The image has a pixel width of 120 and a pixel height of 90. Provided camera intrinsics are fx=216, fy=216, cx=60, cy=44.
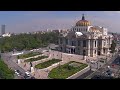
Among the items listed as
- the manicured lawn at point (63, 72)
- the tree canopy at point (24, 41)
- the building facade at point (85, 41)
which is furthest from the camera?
the building facade at point (85, 41)

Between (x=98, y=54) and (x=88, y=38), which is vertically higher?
(x=88, y=38)

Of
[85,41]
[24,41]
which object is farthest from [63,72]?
[24,41]

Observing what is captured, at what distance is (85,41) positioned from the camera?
10789 mm

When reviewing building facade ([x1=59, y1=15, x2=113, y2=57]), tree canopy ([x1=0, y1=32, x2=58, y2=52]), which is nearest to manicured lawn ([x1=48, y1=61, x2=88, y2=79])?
tree canopy ([x1=0, y1=32, x2=58, y2=52])

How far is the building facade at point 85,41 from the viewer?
10.6m

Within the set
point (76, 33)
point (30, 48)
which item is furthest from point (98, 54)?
point (30, 48)

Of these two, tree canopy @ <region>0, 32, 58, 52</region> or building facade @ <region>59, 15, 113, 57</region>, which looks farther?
building facade @ <region>59, 15, 113, 57</region>

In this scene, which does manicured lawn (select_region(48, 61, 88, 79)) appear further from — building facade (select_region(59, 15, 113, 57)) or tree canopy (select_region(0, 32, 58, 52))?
building facade (select_region(59, 15, 113, 57))

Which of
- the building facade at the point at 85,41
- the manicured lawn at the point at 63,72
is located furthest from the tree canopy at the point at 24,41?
the manicured lawn at the point at 63,72

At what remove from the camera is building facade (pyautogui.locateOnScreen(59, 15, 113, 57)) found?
34.8 feet

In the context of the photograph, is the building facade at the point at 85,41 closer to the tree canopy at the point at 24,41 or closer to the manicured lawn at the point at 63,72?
the tree canopy at the point at 24,41
